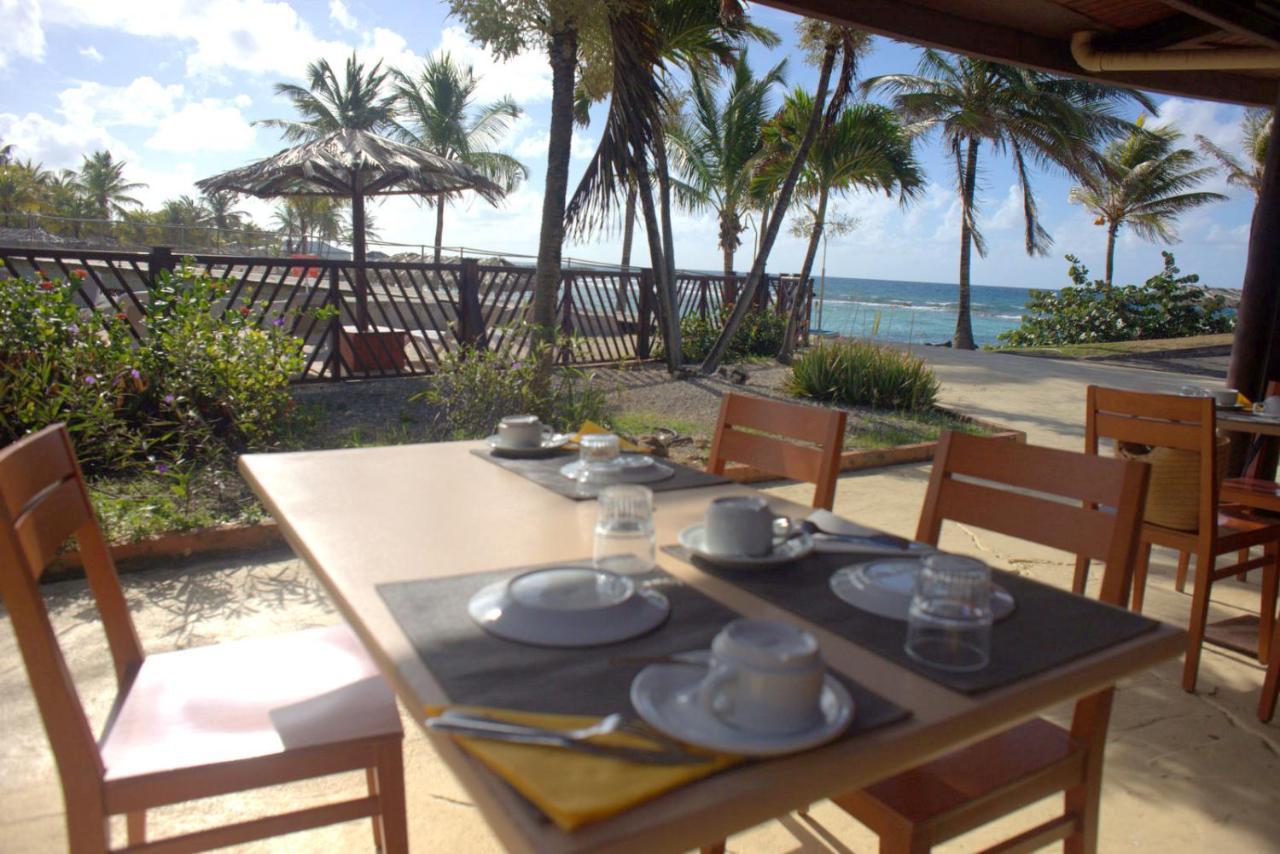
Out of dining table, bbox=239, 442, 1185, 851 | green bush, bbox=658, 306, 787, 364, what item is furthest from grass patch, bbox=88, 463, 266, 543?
green bush, bbox=658, 306, 787, 364

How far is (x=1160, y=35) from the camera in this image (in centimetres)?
360

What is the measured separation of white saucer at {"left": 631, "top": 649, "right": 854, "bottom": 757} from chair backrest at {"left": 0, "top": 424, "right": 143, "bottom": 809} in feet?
2.61

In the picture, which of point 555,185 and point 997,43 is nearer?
point 997,43

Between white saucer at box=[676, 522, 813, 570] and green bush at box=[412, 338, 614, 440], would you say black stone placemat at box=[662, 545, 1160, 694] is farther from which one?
green bush at box=[412, 338, 614, 440]

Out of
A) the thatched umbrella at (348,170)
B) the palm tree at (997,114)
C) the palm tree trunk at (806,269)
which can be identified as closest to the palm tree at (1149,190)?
the palm tree at (997,114)

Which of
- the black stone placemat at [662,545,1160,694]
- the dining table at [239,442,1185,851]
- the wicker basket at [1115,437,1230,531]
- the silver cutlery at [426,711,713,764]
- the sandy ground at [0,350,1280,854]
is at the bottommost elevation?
the sandy ground at [0,350,1280,854]

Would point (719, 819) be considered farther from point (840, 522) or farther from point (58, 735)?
point (58, 735)

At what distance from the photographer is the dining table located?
0.64 m

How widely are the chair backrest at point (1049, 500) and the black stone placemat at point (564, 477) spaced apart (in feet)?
1.52

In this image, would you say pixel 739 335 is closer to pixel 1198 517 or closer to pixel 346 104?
pixel 1198 517

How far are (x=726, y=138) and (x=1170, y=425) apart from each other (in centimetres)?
1217

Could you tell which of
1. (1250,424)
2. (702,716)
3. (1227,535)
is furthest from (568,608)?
(1250,424)

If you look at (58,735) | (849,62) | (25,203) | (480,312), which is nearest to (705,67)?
(849,62)

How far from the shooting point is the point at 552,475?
1757 millimetres
